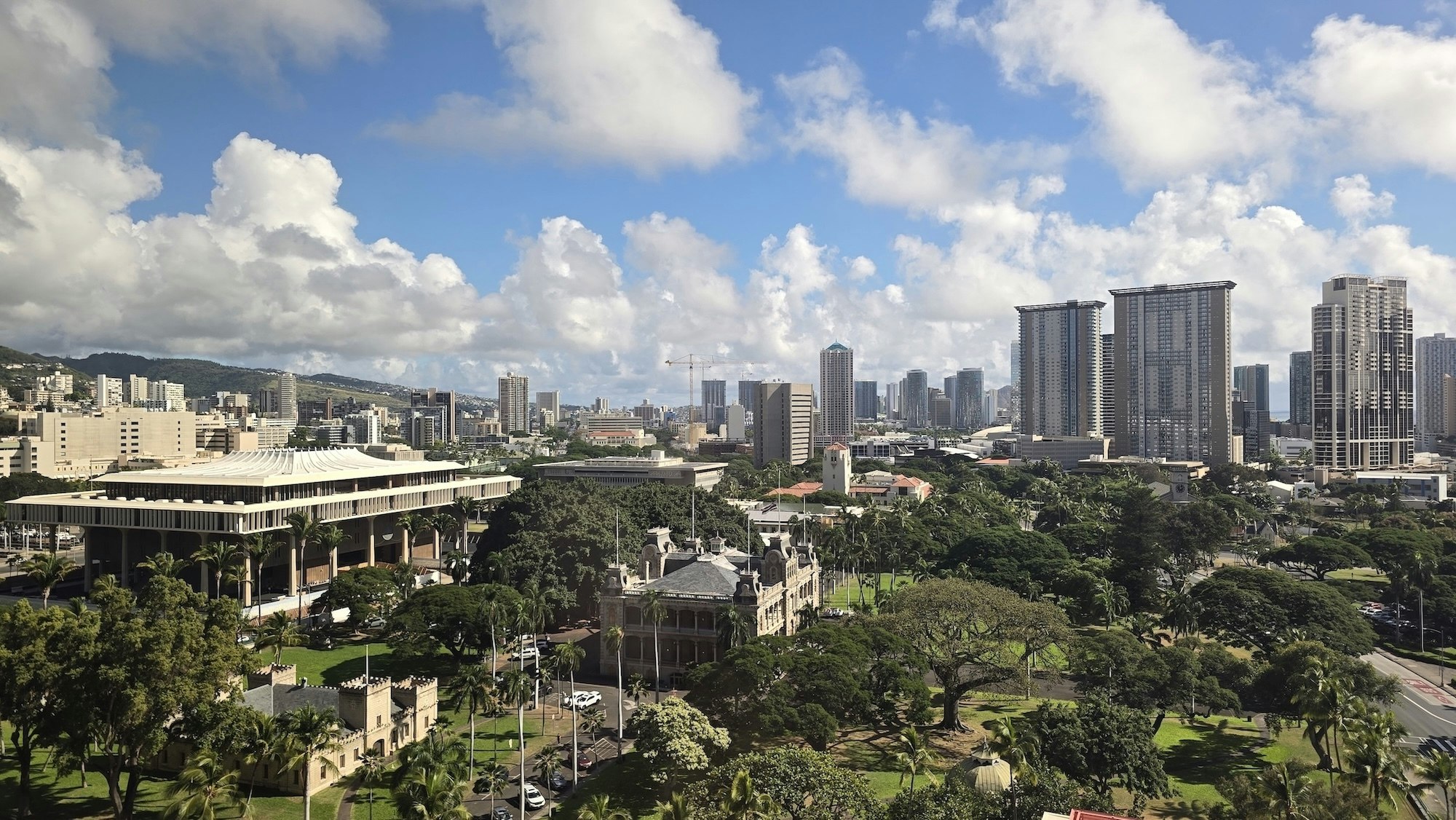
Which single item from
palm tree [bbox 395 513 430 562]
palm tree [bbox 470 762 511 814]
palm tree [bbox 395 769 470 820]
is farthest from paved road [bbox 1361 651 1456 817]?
palm tree [bbox 395 513 430 562]

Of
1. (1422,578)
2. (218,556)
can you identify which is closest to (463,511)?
(218,556)

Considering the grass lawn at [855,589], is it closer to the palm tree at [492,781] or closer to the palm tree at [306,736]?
the palm tree at [492,781]

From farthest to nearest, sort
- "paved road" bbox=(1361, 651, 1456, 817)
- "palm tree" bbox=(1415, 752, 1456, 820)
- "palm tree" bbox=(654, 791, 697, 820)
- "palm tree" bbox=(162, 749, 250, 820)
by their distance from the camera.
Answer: "paved road" bbox=(1361, 651, 1456, 817) → "palm tree" bbox=(1415, 752, 1456, 820) → "palm tree" bbox=(162, 749, 250, 820) → "palm tree" bbox=(654, 791, 697, 820)

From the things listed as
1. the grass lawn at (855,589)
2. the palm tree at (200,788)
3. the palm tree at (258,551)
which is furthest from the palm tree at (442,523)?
the palm tree at (200,788)

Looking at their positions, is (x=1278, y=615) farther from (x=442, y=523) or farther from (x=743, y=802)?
(x=442, y=523)

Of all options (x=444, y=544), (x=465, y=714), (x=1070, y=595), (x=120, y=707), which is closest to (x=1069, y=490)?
(x=1070, y=595)

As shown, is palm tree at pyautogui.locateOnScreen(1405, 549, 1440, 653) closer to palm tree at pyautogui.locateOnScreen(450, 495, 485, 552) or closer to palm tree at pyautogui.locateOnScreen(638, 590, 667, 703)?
palm tree at pyautogui.locateOnScreen(638, 590, 667, 703)
